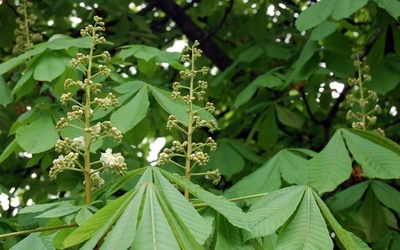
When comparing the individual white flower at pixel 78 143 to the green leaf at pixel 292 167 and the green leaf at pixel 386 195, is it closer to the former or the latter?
the green leaf at pixel 292 167

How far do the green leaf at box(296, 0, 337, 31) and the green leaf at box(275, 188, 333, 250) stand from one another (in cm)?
123

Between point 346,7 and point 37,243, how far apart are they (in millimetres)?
1524

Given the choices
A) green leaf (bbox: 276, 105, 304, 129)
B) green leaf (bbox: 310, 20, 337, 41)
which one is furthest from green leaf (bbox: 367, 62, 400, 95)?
green leaf (bbox: 276, 105, 304, 129)

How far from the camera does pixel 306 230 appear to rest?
155 centimetres

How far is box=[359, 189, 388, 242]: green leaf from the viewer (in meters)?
2.91

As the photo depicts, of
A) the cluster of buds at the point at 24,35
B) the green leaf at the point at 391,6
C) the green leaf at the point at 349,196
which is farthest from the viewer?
the cluster of buds at the point at 24,35

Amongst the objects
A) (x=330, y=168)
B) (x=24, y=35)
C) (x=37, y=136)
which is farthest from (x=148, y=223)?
(x=24, y=35)

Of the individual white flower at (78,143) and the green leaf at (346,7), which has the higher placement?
the green leaf at (346,7)

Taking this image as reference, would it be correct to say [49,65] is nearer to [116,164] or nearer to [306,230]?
[116,164]

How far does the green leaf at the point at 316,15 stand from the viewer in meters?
2.72

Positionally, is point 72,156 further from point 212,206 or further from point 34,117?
point 34,117

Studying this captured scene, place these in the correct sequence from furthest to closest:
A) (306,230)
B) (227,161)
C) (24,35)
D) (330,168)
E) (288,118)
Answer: (288,118)
(227,161)
(24,35)
(330,168)
(306,230)

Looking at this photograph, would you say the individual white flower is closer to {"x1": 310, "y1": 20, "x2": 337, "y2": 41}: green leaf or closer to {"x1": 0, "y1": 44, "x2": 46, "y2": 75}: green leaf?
{"x1": 0, "y1": 44, "x2": 46, "y2": 75}: green leaf

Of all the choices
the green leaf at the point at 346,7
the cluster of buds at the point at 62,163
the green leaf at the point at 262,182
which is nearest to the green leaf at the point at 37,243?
the cluster of buds at the point at 62,163
